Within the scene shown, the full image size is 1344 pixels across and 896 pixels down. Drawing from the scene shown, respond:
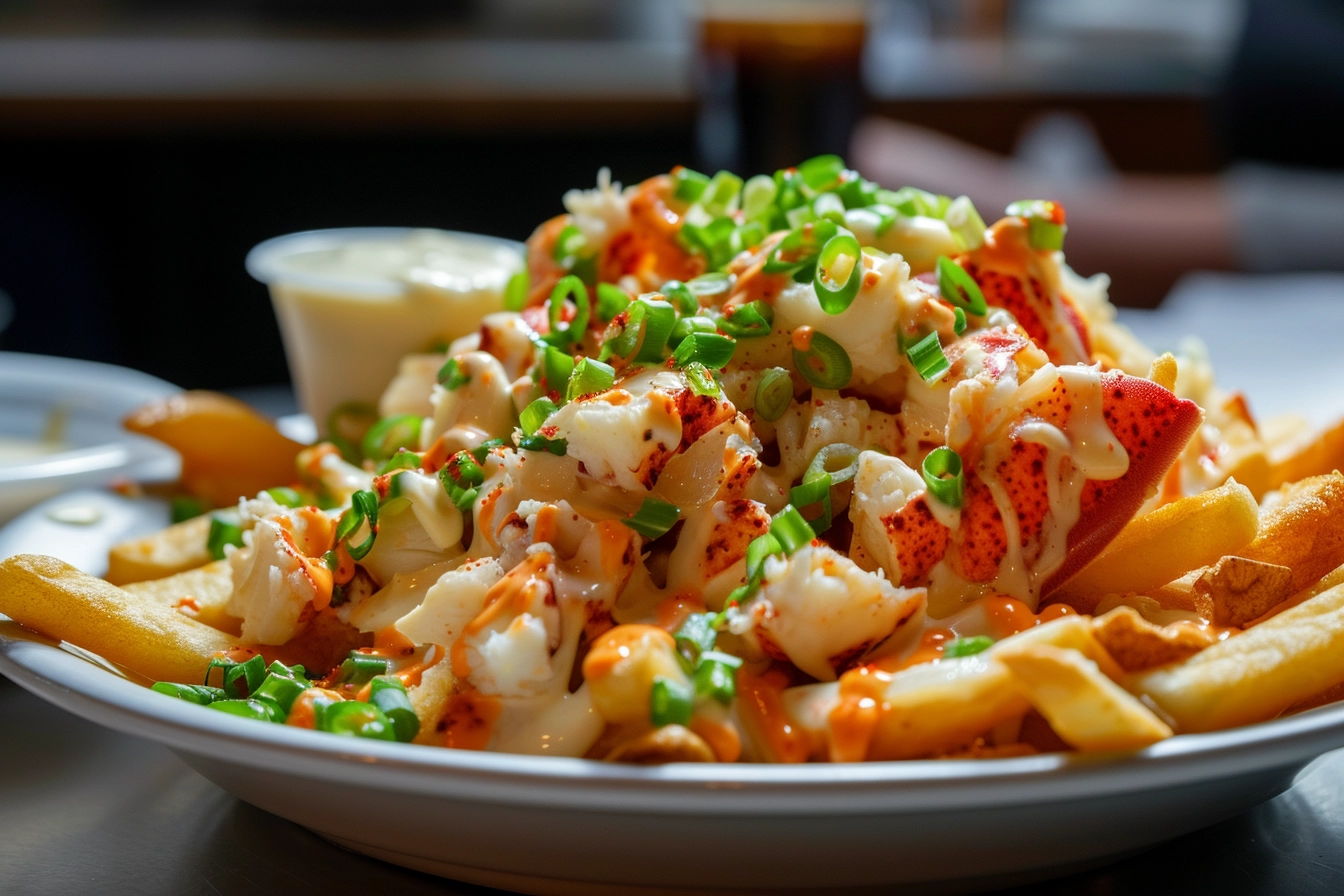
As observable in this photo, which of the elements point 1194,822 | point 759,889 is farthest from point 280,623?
point 1194,822

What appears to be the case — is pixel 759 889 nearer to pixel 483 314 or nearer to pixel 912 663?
pixel 912 663

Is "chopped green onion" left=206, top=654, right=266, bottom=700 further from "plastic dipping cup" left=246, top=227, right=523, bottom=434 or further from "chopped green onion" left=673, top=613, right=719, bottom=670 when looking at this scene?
"plastic dipping cup" left=246, top=227, right=523, bottom=434

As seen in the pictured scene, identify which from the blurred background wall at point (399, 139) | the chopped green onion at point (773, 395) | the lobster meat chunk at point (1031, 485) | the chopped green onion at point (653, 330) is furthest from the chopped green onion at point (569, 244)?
the blurred background wall at point (399, 139)

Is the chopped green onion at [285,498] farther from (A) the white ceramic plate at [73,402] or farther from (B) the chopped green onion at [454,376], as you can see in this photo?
(A) the white ceramic plate at [73,402]

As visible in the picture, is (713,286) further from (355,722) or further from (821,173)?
(355,722)

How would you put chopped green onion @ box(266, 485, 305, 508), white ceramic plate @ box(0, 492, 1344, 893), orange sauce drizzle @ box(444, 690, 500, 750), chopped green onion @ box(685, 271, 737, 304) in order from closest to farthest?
white ceramic plate @ box(0, 492, 1344, 893) → orange sauce drizzle @ box(444, 690, 500, 750) → chopped green onion @ box(685, 271, 737, 304) → chopped green onion @ box(266, 485, 305, 508)

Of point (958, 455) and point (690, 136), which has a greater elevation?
point (958, 455)

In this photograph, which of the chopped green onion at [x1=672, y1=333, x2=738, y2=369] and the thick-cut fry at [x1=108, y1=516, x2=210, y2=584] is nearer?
the chopped green onion at [x1=672, y1=333, x2=738, y2=369]

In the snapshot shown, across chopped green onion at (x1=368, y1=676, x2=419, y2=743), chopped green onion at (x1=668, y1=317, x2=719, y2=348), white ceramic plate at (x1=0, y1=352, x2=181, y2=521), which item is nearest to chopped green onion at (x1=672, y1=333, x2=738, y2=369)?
chopped green onion at (x1=668, y1=317, x2=719, y2=348)
